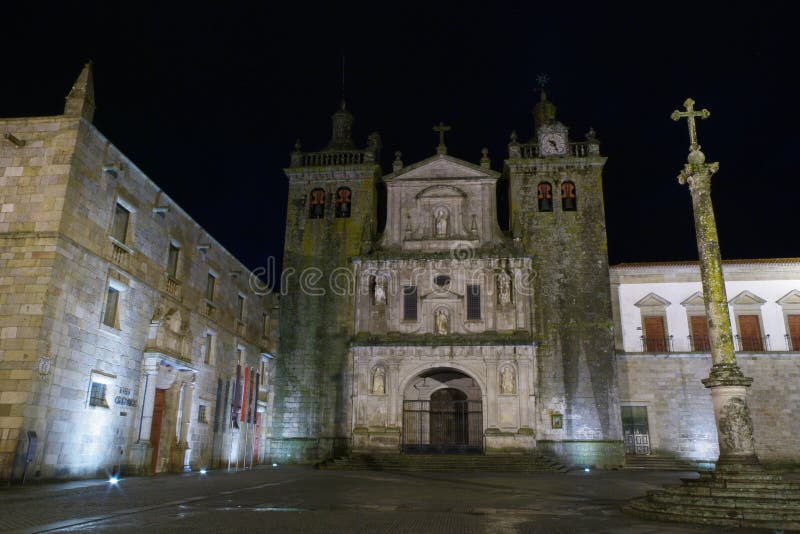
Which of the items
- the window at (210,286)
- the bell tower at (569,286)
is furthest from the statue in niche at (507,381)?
the window at (210,286)

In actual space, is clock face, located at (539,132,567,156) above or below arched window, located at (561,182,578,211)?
above

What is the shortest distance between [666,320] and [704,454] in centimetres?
653

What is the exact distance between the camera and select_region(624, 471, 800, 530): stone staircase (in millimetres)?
9086

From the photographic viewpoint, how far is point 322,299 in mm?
31203

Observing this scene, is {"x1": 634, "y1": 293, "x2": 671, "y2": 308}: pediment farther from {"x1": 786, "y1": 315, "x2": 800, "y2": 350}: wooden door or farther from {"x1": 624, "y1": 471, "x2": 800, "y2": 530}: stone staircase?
{"x1": 624, "y1": 471, "x2": 800, "y2": 530}: stone staircase

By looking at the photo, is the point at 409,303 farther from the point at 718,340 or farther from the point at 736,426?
the point at 736,426

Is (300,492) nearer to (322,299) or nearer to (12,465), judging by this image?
(12,465)

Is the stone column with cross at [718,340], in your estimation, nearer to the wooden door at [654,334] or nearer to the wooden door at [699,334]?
the wooden door at [654,334]

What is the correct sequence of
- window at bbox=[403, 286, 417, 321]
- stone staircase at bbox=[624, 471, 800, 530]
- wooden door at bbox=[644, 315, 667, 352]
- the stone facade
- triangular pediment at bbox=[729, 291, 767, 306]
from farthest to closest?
1. wooden door at bbox=[644, 315, 667, 352]
2. triangular pediment at bbox=[729, 291, 767, 306]
3. window at bbox=[403, 286, 417, 321]
4. the stone facade
5. stone staircase at bbox=[624, 471, 800, 530]

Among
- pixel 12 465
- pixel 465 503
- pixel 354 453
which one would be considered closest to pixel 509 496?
pixel 465 503

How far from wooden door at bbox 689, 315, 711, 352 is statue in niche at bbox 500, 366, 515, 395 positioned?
10.1 meters

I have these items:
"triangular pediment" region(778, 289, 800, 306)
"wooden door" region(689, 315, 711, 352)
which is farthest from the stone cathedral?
"triangular pediment" region(778, 289, 800, 306)

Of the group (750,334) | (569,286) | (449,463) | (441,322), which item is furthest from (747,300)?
(449,463)

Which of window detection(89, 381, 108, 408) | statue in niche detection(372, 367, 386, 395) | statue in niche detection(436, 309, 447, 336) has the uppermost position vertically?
statue in niche detection(436, 309, 447, 336)
